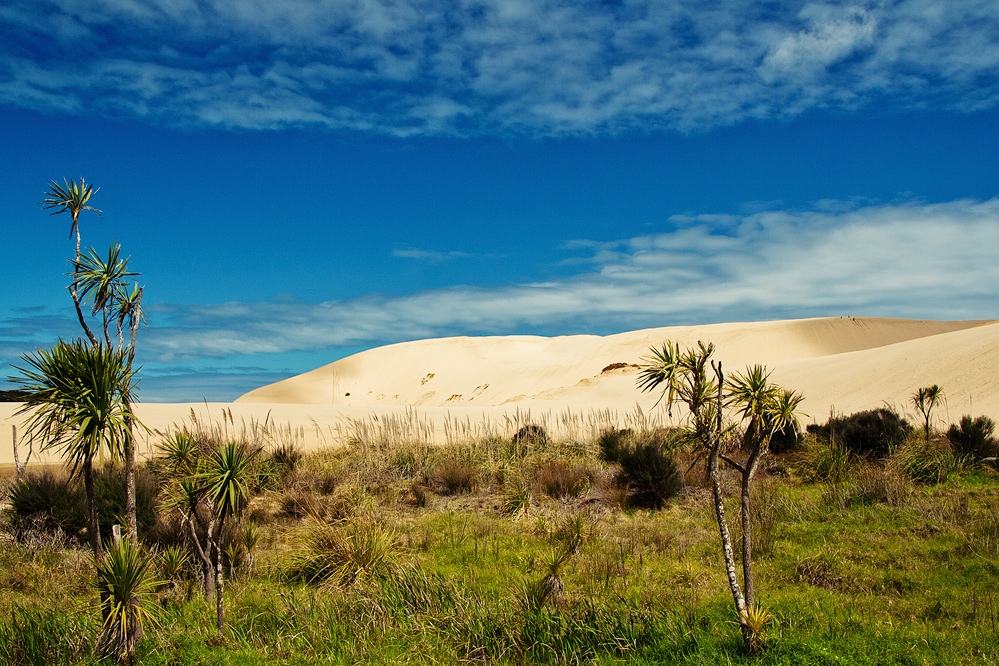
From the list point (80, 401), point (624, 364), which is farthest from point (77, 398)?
point (624, 364)

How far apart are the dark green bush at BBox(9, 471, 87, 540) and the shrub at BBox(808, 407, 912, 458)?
522 inches

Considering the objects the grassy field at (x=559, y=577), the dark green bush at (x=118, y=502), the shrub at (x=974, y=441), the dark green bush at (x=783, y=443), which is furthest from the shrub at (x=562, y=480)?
the shrub at (x=974, y=441)

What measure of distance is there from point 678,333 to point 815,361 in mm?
24119

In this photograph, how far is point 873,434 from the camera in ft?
41.0

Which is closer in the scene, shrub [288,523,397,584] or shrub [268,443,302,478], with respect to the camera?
shrub [288,523,397,584]

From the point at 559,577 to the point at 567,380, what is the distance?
147 ft

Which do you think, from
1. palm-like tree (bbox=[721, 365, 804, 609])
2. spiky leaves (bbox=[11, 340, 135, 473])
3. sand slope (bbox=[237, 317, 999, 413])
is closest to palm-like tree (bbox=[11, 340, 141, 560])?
spiky leaves (bbox=[11, 340, 135, 473])

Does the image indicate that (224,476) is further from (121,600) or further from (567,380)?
(567,380)

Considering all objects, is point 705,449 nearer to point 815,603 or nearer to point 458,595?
point 815,603

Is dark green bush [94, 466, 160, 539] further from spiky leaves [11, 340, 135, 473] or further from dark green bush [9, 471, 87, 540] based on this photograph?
spiky leaves [11, 340, 135, 473]

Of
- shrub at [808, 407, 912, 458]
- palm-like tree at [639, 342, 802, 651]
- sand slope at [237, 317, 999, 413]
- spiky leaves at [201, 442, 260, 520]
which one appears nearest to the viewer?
palm-like tree at [639, 342, 802, 651]

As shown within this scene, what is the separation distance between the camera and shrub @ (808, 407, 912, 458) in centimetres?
1212

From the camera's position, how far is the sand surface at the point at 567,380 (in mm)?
20188

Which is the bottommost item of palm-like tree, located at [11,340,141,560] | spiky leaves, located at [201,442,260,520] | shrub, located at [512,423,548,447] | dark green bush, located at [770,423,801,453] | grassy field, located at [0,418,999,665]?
grassy field, located at [0,418,999,665]
